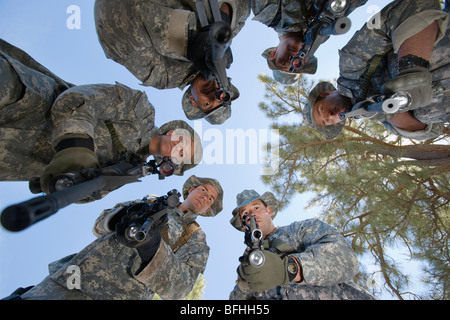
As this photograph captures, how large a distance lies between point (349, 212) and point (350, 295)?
2018 mm

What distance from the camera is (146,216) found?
2.03 m

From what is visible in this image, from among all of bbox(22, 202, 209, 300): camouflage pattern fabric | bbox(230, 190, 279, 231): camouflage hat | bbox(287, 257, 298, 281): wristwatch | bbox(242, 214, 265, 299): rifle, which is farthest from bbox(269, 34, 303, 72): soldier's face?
bbox(22, 202, 209, 300): camouflage pattern fabric

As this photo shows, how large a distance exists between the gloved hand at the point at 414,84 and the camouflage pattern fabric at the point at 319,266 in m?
1.60

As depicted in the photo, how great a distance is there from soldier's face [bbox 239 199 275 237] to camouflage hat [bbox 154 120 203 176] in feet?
3.56

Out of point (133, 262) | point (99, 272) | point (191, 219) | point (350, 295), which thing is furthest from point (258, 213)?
point (99, 272)

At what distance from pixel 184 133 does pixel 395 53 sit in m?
2.65

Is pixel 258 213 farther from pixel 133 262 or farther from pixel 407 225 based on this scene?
pixel 407 225

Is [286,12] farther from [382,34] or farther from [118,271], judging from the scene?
[118,271]

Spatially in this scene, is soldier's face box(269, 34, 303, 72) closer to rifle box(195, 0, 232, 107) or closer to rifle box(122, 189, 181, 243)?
rifle box(195, 0, 232, 107)

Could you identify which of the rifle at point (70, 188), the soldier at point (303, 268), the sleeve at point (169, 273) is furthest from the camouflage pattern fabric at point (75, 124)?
the soldier at point (303, 268)

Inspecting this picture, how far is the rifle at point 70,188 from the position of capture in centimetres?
101

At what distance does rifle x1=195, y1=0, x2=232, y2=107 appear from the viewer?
1856 millimetres

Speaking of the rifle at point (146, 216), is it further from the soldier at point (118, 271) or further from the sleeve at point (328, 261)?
the sleeve at point (328, 261)

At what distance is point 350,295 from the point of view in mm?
2445
